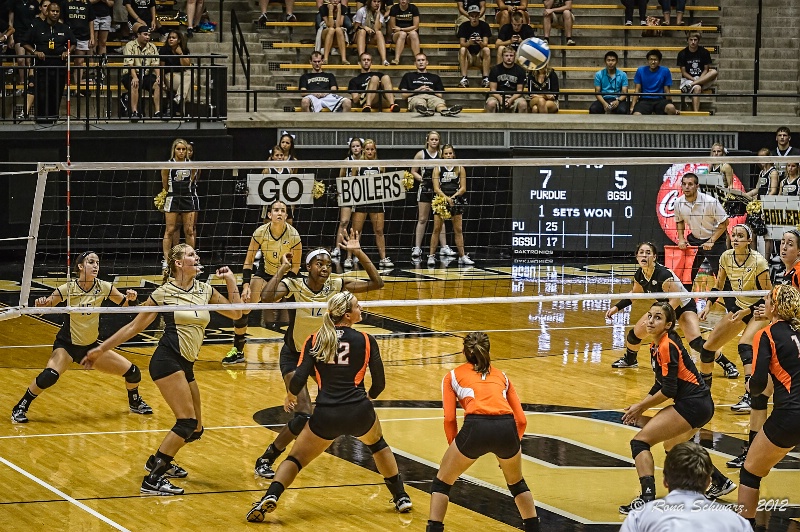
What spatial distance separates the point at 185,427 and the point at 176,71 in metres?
13.1

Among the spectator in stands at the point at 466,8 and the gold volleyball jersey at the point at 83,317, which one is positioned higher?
the spectator in stands at the point at 466,8

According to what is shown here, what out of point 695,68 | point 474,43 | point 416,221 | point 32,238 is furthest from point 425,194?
point 32,238

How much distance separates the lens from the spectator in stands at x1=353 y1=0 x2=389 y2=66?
77.4 ft

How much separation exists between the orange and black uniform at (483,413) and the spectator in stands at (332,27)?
52.9 feet

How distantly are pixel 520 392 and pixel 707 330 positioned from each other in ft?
13.5

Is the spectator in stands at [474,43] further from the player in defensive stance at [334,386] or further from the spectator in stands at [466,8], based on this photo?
the player in defensive stance at [334,386]

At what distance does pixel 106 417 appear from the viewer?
11281 millimetres

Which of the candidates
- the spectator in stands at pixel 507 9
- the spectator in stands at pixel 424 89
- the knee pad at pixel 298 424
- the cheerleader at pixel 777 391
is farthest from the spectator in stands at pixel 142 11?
the cheerleader at pixel 777 391

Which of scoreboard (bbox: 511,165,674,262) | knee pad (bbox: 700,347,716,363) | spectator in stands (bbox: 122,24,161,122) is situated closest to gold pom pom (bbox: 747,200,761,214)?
scoreboard (bbox: 511,165,674,262)

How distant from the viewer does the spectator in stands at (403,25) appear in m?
23.6

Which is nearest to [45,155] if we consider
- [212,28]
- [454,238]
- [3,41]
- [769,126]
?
[3,41]

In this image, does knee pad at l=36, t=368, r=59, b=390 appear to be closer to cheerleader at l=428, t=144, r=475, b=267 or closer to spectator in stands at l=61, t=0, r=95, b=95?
cheerleader at l=428, t=144, r=475, b=267

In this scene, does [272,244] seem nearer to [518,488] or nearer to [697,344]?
[697,344]

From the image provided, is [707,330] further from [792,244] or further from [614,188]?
[614,188]
